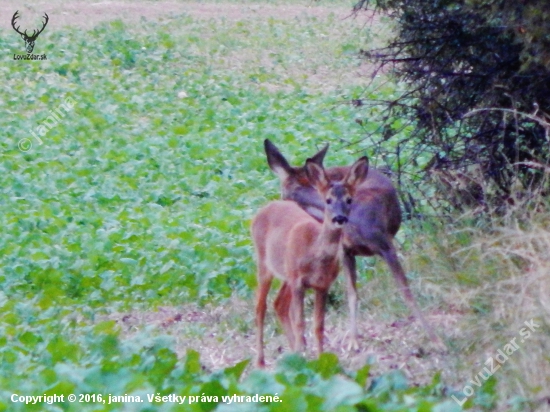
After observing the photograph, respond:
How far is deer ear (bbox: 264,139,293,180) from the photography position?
9.46m

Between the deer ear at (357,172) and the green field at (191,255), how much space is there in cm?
80

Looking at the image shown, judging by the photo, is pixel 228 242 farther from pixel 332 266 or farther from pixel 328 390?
pixel 328 390

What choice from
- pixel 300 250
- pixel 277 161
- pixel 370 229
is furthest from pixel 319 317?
pixel 277 161

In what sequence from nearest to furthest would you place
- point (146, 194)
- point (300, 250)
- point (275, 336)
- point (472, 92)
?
1. point (300, 250)
2. point (275, 336)
3. point (472, 92)
4. point (146, 194)


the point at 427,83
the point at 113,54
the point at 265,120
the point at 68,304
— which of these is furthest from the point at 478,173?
the point at 113,54

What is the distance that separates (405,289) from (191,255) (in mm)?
3423

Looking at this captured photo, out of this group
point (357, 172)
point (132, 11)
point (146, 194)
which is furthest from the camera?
point (132, 11)

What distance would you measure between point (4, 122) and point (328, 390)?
45.3 feet

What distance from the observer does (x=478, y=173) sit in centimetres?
961

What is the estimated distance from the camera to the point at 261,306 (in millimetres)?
8094

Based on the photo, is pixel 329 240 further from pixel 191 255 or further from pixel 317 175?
pixel 191 255

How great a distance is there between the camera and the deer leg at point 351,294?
7.91 metres

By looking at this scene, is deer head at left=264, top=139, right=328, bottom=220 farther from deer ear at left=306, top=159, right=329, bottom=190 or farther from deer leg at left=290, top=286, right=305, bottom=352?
deer leg at left=290, top=286, right=305, bottom=352

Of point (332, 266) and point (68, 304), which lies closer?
point (332, 266)
